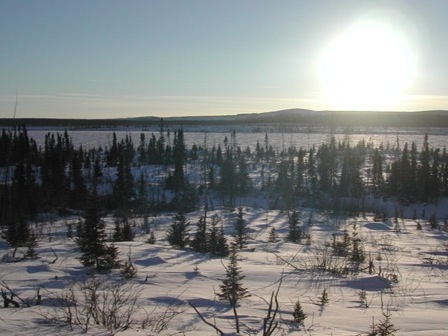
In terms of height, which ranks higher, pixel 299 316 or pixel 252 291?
pixel 299 316

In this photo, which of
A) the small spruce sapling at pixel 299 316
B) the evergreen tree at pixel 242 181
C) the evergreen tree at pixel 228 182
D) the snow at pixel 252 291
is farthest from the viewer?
the evergreen tree at pixel 242 181

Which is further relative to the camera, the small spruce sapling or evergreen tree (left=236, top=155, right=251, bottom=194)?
evergreen tree (left=236, top=155, right=251, bottom=194)

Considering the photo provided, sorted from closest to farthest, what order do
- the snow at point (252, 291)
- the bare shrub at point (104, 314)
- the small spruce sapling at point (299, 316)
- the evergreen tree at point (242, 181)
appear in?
the bare shrub at point (104, 314), the snow at point (252, 291), the small spruce sapling at point (299, 316), the evergreen tree at point (242, 181)

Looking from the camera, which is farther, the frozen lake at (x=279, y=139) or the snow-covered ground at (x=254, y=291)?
the frozen lake at (x=279, y=139)

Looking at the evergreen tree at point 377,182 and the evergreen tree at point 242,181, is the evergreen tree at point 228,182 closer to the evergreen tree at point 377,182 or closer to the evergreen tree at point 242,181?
the evergreen tree at point 242,181

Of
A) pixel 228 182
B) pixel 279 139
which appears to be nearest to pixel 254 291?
pixel 228 182

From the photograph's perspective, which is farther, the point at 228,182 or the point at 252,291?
the point at 228,182

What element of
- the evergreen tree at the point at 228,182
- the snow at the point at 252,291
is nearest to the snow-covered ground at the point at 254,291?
the snow at the point at 252,291

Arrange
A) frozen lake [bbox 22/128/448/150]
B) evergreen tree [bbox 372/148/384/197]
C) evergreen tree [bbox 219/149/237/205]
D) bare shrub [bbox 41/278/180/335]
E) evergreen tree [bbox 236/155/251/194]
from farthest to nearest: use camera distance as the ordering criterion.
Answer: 1. frozen lake [bbox 22/128/448/150]
2. evergreen tree [bbox 372/148/384/197]
3. evergreen tree [bbox 236/155/251/194]
4. evergreen tree [bbox 219/149/237/205]
5. bare shrub [bbox 41/278/180/335]

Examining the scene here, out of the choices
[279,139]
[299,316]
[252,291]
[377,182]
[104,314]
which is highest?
[279,139]

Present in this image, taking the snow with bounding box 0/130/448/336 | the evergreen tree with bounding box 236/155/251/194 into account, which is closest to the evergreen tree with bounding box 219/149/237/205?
the evergreen tree with bounding box 236/155/251/194

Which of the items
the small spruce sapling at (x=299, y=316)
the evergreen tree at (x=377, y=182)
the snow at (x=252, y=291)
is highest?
the small spruce sapling at (x=299, y=316)

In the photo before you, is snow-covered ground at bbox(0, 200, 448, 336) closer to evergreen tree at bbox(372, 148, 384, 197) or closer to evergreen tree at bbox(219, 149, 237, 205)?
evergreen tree at bbox(219, 149, 237, 205)

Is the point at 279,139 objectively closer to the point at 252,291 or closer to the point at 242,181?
the point at 242,181
